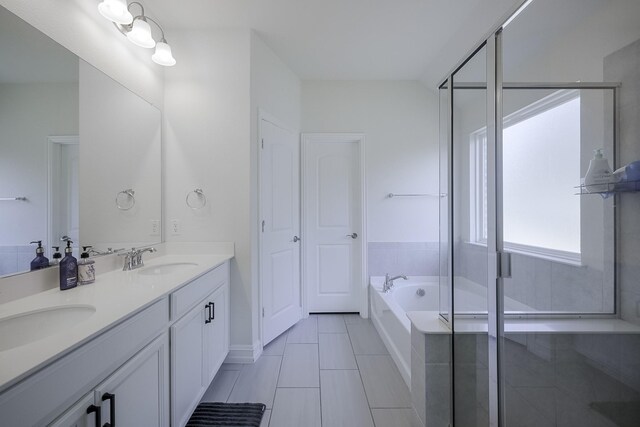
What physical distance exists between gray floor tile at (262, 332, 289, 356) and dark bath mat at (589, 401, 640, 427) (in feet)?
6.21

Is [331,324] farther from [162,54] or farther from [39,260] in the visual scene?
[162,54]

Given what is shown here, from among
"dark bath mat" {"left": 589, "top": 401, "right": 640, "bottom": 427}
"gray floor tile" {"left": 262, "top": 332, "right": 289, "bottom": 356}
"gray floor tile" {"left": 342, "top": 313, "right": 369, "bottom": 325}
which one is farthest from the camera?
"gray floor tile" {"left": 342, "top": 313, "right": 369, "bottom": 325}

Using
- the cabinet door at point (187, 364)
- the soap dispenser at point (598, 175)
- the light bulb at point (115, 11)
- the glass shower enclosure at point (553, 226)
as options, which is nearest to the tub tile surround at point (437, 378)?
the glass shower enclosure at point (553, 226)

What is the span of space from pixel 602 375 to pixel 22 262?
2.47m

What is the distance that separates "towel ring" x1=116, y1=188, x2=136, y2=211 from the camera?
5.57 ft

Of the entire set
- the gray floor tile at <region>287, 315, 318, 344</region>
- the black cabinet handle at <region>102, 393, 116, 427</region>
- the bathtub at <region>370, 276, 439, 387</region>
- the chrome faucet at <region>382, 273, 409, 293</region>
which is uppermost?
the black cabinet handle at <region>102, 393, 116, 427</region>

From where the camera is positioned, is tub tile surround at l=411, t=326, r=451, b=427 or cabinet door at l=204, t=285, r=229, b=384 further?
cabinet door at l=204, t=285, r=229, b=384

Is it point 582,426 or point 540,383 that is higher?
point 540,383

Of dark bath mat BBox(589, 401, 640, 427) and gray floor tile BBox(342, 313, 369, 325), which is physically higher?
dark bath mat BBox(589, 401, 640, 427)

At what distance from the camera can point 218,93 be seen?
2.10 m

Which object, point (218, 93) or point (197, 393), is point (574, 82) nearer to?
point (218, 93)

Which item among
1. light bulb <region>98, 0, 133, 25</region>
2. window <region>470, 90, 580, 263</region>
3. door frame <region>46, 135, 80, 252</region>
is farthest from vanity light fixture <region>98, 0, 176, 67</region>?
window <region>470, 90, 580, 263</region>

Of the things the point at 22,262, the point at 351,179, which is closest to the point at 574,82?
the point at 351,179

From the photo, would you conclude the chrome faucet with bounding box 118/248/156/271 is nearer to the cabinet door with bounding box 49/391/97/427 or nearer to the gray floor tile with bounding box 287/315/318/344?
the cabinet door with bounding box 49/391/97/427
